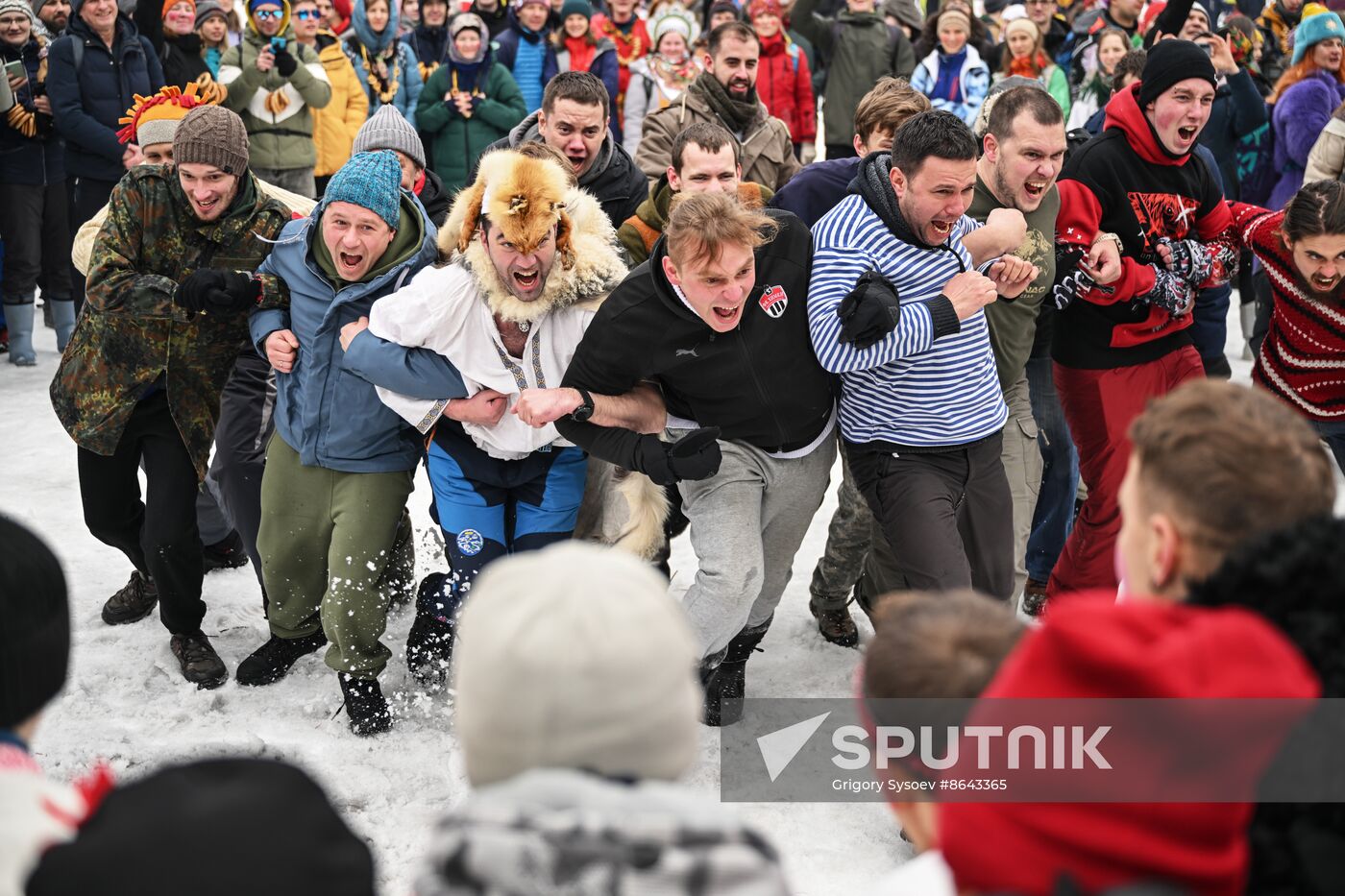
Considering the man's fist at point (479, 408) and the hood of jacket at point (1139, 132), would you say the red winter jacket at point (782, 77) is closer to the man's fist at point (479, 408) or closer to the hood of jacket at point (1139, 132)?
the hood of jacket at point (1139, 132)

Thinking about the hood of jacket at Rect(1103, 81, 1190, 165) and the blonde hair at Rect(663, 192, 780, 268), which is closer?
the blonde hair at Rect(663, 192, 780, 268)

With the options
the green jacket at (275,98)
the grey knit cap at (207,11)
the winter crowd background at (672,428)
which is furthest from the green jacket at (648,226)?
the grey knit cap at (207,11)

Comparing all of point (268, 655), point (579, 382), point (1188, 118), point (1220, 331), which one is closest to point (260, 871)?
point (579, 382)

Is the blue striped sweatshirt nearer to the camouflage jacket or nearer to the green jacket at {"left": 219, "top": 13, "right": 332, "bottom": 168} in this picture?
the camouflage jacket

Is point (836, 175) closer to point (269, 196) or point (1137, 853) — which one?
point (269, 196)

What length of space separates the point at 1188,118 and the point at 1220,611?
346 cm

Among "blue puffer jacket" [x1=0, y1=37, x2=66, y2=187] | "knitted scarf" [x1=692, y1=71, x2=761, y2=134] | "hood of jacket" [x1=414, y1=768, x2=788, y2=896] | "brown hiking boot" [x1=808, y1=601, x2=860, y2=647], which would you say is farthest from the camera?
"blue puffer jacket" [x1=0, y1=37, x2=66, y2=187]

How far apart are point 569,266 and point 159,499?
1.70m

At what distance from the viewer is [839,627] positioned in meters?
4.89

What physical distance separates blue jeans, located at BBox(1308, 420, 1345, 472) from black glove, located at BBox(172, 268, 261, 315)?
12.6ft

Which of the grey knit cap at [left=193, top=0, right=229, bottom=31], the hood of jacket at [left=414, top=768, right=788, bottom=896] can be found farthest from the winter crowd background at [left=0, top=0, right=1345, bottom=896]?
the grey knit cap at [left=193, top=0, right=229, bottom=31]

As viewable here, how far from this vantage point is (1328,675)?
161cm

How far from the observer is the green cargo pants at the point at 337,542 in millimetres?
4152

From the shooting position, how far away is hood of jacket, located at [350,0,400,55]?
9.72 meters
